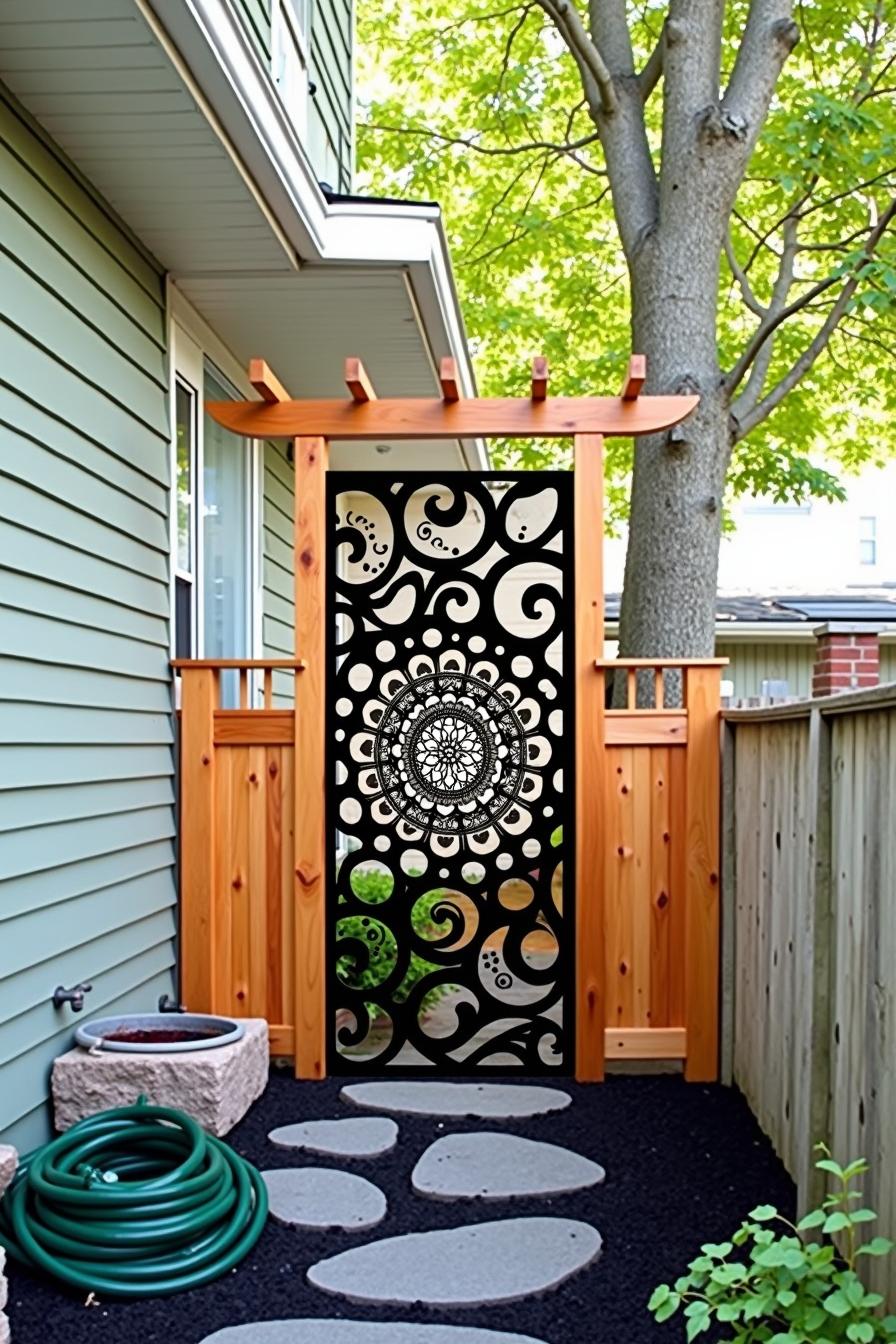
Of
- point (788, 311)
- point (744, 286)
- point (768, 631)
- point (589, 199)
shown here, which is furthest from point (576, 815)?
point (768, 631)

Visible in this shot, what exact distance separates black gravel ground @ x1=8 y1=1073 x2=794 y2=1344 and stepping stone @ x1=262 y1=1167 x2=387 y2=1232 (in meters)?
0.04

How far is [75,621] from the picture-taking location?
12.4ft

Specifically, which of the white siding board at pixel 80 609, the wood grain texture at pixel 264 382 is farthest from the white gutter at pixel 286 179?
the white siding board at pixel 80 609

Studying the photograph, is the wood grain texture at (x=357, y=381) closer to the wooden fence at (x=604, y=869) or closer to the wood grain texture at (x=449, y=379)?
the wood grain texture at (x=449, y=379)

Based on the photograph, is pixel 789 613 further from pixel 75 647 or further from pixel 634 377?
pixel 75 647

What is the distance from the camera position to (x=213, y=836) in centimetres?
467

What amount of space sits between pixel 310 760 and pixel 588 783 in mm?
967

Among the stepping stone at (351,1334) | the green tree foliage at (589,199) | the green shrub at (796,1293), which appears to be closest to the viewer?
the green shrub at (796,1293)

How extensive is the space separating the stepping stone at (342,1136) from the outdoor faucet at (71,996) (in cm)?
71

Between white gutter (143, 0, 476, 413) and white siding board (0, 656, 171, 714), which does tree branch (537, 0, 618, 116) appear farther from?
white siding board (0, 656, 171, 714)

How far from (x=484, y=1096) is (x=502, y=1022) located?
1270 mm

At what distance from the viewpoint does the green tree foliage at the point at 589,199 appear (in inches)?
336

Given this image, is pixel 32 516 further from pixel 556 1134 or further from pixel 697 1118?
pixel 697 1118

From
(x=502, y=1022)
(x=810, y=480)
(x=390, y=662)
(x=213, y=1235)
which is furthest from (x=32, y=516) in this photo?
(x=810, y=480)
